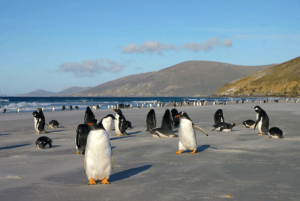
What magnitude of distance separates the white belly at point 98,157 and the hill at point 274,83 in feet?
380

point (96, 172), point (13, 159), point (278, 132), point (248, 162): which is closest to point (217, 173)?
point (248, 162)

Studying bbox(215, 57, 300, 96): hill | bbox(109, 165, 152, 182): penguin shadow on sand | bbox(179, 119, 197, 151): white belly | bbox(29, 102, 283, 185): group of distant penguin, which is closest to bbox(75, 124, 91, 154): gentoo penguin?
bbox(29, 102, 283, 185): group of distant penguin

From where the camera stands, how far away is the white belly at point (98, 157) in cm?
571

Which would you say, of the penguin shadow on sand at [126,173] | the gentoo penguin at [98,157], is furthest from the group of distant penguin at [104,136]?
the penguin shadow on sand at [126,173]

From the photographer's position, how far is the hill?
117525mm

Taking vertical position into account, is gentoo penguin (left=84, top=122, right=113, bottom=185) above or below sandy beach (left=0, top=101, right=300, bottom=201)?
above

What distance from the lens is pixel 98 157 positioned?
18.9 ft

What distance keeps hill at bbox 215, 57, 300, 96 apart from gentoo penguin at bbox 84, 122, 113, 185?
11575 cm

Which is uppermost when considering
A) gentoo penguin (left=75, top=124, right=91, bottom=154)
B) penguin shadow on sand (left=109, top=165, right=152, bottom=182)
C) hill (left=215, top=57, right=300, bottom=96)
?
hill (left=215, top=57, right=300, bottom=96)

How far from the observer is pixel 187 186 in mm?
5285

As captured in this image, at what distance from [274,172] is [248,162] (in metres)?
1.05

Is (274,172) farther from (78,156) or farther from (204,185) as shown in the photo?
(78,156)

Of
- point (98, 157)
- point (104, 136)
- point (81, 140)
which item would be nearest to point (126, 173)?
point (98, 157)

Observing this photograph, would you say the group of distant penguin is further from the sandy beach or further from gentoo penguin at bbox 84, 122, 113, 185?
the sandy beach
